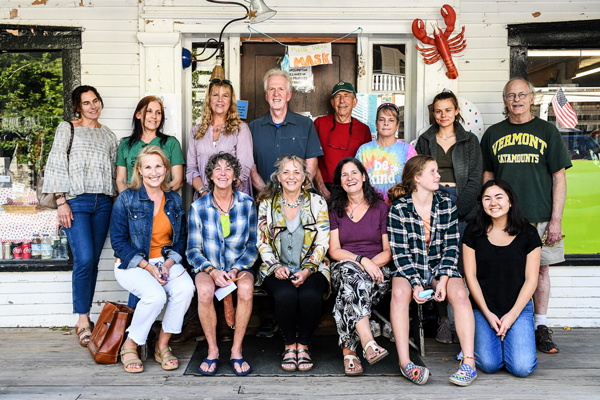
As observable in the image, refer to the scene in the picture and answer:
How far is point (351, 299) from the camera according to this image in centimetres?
318

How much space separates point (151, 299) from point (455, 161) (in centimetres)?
241

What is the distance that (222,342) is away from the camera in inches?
150

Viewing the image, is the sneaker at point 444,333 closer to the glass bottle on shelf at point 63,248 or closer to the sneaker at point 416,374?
the sneaker at point 416,374

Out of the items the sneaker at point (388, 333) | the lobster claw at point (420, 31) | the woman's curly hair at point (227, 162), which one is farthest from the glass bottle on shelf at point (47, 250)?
the lobster claw at point (420, 31)

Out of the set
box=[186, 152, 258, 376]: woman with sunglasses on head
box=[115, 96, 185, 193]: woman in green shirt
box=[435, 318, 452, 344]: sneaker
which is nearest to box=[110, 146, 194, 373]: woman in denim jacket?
box=[186, 152, 258, 376]: woman with sunglasses on head

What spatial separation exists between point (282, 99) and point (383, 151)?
0.88m

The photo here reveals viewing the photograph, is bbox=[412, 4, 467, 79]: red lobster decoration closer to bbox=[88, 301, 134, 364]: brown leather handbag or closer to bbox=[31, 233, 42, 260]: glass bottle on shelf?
bbox=[88, 301, 134, 364]: brown leather handbag

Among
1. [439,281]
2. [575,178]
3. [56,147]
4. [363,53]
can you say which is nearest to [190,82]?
[56,147]

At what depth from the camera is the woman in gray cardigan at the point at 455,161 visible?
3.74 metres

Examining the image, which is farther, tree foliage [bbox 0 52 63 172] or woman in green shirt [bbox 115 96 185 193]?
tree foliage [bbox 0 52 63 172]

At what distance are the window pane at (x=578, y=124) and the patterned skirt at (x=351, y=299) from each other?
2.16 m

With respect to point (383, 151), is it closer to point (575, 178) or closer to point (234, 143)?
point (234, 143)

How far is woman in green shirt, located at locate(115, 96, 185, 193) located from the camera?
3822 mm

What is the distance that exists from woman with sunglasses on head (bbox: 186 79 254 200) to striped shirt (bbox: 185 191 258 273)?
0.34 meters
